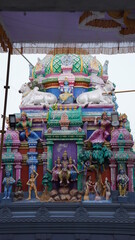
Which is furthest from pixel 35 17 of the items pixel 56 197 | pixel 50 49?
pixel 56 197

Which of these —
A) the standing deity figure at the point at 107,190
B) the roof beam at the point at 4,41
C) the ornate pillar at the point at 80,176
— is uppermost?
the roof beam at the point at 4,41

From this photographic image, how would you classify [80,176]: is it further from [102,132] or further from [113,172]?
[102,132]

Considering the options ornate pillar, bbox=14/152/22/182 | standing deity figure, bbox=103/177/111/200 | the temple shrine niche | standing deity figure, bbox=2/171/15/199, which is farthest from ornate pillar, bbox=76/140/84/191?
standing deity figure, bbox=2/171/15/199

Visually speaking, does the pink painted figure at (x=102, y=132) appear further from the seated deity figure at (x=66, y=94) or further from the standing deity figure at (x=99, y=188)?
the seated deity figure at (x=66, y=94)

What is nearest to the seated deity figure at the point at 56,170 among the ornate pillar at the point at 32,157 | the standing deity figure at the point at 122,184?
the ornate pillar at the point at 32,157

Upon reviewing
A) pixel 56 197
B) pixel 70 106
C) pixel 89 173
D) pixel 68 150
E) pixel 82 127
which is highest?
pixel 70 106

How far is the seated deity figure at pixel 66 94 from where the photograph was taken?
17047 mm

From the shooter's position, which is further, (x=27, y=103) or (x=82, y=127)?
(x=27, y=103)

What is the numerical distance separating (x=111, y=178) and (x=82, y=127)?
113 inches

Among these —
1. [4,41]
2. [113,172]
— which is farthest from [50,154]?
[4,41]

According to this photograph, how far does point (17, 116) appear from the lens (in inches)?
638

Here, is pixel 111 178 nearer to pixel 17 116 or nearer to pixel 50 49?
pixel 17 116

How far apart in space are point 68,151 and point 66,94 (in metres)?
3.44

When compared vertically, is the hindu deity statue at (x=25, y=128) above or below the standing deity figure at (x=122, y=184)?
above
